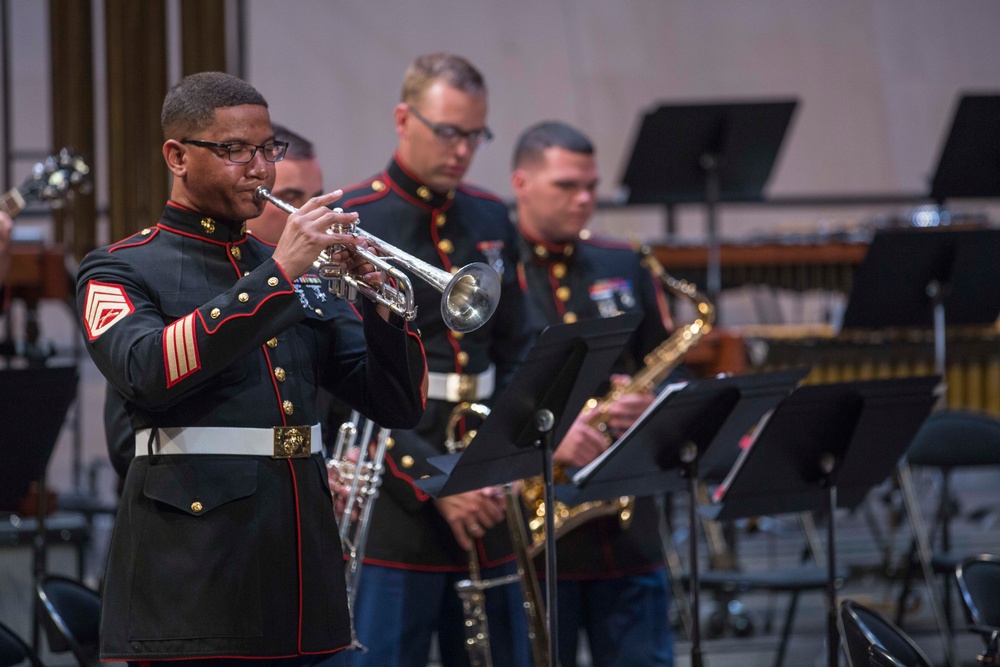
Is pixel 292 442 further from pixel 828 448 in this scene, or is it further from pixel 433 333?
pixel 828 448

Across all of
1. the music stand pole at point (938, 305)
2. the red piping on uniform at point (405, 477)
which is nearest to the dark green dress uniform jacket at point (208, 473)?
the red piping on uniform at point (405, 477)

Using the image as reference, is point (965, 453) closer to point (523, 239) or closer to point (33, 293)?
point (523, 239)

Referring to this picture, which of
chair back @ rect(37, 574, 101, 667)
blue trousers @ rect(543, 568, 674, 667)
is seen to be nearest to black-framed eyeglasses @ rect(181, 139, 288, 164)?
chair back @ rect(37, 574, 101, 667)

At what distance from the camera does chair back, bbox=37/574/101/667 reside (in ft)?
10.4

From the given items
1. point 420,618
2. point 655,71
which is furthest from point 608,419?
point 655,71

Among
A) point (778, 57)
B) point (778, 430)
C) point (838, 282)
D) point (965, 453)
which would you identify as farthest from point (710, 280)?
point (778, 57)

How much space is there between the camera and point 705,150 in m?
6.09

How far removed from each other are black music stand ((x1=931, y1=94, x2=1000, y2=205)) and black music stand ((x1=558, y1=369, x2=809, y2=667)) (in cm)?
302

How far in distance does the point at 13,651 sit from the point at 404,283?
5.39 feet

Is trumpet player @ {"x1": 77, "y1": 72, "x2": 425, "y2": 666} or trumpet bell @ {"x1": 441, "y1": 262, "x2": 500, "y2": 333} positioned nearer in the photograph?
trumpet player @ {"x1": 77, "y1": 72, "x2": 425, "y2": 666}

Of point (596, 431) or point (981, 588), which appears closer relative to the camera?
point (981, 588)

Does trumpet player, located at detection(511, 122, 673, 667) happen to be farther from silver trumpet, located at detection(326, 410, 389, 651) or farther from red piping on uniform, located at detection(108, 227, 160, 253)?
red piping on uniform, located at detection(108, 227, 160, 253)

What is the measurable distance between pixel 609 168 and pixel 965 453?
197 inches

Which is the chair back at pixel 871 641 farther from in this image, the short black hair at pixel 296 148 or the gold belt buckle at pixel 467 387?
the short black hair at pixel 296 148
